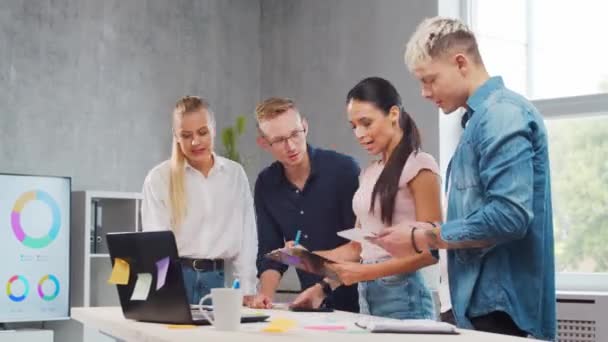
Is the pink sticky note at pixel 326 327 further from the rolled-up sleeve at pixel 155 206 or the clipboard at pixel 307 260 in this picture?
the rolled-up sleeve at pixel 155 206

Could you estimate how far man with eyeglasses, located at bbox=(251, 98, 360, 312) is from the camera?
10.2 feet

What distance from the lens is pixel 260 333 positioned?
1.99 m

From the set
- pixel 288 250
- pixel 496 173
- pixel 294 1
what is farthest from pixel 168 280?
pixel 294 1

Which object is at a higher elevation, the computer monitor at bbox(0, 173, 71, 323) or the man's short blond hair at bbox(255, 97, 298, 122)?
the man's short blond hair at bbox(255, 97, 298, 122)

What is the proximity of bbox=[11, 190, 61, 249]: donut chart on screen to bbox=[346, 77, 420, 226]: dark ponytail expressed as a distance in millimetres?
2751

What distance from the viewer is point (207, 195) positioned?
11.0 feet

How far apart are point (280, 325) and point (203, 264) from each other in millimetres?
1154

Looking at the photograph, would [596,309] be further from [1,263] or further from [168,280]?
[1,263]

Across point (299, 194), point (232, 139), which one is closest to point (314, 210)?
point (299, 194)

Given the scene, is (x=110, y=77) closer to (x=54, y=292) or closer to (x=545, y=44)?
(x=54, y=292)

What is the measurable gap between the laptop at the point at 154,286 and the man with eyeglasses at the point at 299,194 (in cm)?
72

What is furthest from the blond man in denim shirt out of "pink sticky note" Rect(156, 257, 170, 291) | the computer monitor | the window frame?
the computer monitor

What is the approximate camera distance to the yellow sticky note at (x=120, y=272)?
2.46m

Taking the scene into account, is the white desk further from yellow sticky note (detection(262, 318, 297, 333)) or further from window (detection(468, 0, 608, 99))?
window (detection(468, 0, 608, 99))
